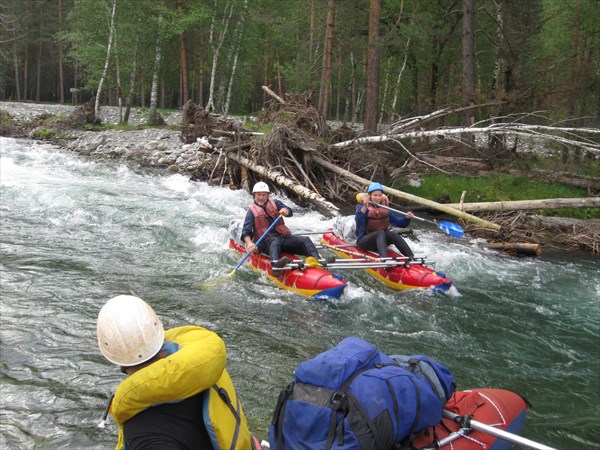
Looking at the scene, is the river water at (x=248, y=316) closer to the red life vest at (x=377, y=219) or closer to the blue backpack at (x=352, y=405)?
the red life vest at (x=377, y=219)

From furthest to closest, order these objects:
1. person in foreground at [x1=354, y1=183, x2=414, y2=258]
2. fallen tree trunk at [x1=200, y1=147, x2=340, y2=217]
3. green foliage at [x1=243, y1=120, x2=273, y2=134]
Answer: green foliage at [x1=243, y1=120, x2=273, y2=134], fallen tree trunk at [x1=200, y1=147, x2=340, y2=217], person in foreground at [x1=354, y1=183, x2=414, y2=258]

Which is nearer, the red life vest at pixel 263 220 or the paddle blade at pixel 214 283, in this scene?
the paddle blade at pixel 214 283

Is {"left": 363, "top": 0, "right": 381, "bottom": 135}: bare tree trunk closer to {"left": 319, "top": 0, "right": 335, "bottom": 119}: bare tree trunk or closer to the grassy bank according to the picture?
{"left": 319, "top": 0, "right": 335, "bottom": 119}: bare tree trunk

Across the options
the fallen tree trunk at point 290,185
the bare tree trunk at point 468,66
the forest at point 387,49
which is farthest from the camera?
the forest at point 387,49

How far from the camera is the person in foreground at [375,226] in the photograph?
7426 millimetres

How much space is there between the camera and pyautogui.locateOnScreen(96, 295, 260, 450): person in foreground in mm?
1932

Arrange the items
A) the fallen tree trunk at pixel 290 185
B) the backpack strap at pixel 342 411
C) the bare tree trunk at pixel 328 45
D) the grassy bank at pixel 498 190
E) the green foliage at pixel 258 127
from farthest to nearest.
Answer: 1. the bare tree trunk at pixel 328 45
2. the green foliage at pixel 258 127
3. the grassy bank at pixel 498 190
4. the fallen tree trunk at pixel 290 185
5. the backpack strap at pixel 342 411

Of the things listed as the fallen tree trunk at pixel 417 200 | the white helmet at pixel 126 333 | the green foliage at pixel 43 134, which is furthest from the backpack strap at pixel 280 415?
the green foliage at pixel 43 134

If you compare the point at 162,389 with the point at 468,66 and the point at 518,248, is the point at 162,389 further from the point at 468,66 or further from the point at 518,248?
the point at 468,66

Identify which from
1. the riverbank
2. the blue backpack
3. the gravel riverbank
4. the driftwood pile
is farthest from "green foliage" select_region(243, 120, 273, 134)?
the blue backpack

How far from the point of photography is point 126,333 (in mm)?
2049

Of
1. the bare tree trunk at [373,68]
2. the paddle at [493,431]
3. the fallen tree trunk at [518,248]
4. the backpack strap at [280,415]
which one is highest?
the bare tree trunk at [373,68]

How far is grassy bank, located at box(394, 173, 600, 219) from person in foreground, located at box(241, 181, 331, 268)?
598 cm

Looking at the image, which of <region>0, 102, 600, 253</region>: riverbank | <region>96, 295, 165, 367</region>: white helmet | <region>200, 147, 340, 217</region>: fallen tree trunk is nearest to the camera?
<region>96, 295, 165, 367</region>: white helmet
